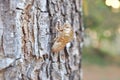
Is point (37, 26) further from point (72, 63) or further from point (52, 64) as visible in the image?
point (72, 63)

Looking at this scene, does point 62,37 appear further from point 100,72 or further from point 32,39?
point 100,72

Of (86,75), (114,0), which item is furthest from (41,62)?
(86,75)

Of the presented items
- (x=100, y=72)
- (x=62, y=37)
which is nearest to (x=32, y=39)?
(x=62, y=37)

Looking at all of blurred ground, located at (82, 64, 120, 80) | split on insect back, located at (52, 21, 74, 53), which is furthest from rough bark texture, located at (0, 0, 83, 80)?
blurred ground, located at (82, 64, 120, 80)

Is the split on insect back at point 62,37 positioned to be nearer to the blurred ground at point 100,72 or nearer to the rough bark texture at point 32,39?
the rough bark texture at point 32,39

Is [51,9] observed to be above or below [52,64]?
above

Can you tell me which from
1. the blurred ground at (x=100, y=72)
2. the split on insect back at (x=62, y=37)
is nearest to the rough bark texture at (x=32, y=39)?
the split on insect back at (x=62, y=37)
